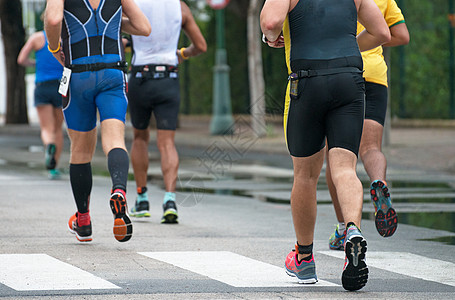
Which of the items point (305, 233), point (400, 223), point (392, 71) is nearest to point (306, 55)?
point (305, 233)

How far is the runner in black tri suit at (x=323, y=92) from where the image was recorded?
544cm

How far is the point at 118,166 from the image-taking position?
6613mm

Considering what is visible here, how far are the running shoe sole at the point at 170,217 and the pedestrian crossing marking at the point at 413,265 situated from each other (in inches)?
74.2

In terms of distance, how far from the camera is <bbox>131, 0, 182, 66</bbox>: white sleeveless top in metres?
8.51

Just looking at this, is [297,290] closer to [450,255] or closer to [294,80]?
[294,80]

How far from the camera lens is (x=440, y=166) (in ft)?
45.5

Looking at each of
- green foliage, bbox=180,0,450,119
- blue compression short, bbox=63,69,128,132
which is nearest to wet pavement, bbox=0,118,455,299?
blue compression short, bbox=63,69,128,132

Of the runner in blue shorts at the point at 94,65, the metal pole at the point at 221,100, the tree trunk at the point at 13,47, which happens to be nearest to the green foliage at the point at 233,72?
the metal pole at the point at 221,100

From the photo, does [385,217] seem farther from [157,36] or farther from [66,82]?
[157,36]

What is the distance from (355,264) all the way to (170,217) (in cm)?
343

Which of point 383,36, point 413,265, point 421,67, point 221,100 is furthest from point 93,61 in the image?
point 421,67

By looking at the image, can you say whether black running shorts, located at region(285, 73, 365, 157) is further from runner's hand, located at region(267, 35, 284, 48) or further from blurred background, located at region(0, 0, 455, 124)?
blurred background, located at region(0, 0, 455, 124)

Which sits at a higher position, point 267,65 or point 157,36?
point 157,36

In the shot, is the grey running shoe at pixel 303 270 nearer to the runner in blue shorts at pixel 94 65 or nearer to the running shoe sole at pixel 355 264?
the running shoe sole at pixel 355 264
